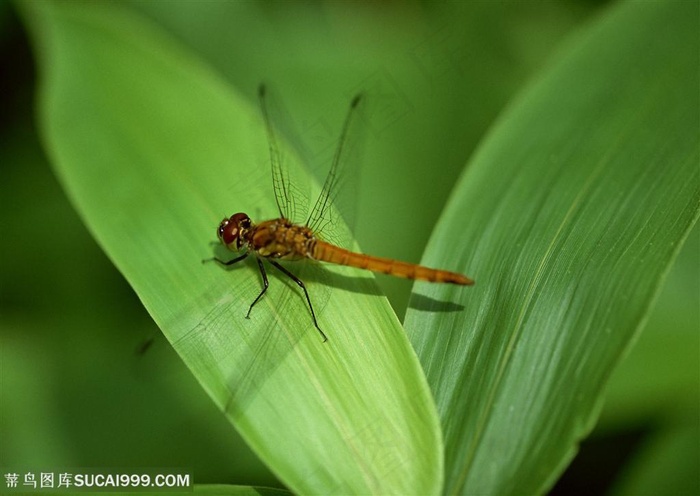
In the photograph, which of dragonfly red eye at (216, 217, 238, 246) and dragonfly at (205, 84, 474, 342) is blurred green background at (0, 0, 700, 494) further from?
dragonfly red eye at (216, 217, 238, 246)

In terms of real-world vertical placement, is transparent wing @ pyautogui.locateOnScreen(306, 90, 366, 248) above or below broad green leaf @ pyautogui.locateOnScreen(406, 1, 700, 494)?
above

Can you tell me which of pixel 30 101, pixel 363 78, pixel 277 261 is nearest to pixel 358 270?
pixel 277 261

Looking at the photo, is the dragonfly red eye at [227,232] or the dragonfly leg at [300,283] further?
the dragonfly red eye at [227,232]

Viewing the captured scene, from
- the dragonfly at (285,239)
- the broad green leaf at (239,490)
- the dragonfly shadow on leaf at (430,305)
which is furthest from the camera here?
the dragonfly at (285,239)

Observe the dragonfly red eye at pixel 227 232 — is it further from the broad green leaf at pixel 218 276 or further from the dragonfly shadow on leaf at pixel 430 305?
the dragonfly shadow on leaf at pixel 430 305

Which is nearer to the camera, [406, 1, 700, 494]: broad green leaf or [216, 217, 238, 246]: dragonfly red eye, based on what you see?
[406, 1, 700, 494]: broad green leaf

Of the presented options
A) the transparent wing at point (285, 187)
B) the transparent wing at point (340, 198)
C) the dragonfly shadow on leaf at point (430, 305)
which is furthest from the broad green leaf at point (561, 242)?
the transparent wing at point (285, 187)

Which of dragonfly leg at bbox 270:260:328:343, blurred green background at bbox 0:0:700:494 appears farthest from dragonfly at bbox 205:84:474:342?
blurred green background at bbox 0:0:700:494

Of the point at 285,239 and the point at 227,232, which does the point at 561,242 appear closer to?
the point at 285,239
